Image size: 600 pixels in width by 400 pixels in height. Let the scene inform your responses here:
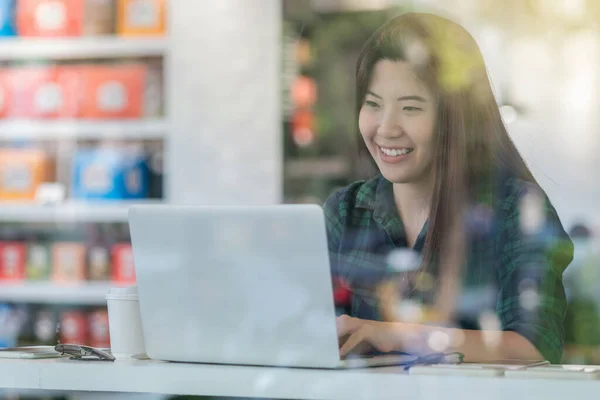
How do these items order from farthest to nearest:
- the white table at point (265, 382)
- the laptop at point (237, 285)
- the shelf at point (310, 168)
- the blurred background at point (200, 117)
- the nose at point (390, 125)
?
the shelf at point (310, 168)
the blurred background at point (200, 117)
the nose at point (390, 125)
the laptop at point (237, 285)
the white table at point (265, 382)

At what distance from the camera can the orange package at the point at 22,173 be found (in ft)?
9.75

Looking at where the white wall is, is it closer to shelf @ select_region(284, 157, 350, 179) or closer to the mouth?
shelf @ select_region(284, 157, 350, 179)

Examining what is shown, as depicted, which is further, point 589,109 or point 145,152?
point 145,152

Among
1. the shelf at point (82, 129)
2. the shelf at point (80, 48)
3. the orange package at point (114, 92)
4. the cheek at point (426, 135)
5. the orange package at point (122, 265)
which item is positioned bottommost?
the orange package at point (122, 265)

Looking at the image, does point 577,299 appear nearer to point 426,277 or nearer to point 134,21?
point 426,277

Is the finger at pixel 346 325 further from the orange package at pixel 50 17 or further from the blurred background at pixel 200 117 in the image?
the orange package at pixel 50 17

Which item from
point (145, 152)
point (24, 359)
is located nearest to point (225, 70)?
point (145, 152)

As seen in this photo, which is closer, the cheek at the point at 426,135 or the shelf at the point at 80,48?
the cheek at the point at 426,135

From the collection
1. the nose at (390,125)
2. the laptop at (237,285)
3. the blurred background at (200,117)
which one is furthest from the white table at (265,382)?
the blurred background at (200,117)

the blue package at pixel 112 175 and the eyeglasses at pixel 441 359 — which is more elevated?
the blue package at pixel 112 175

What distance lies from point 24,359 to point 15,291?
1855 mm

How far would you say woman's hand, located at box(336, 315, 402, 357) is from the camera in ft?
4.13

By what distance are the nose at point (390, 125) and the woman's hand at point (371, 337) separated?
537 millimetres

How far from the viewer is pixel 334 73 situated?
111 inches
